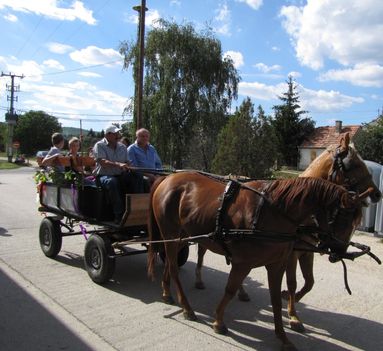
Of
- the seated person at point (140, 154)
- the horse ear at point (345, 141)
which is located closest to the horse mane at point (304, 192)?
the horse ear at point (345, 141)

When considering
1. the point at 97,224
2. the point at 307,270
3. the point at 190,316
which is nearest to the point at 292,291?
the point at 307,270

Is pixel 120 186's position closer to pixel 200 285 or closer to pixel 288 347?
pixel 200 285

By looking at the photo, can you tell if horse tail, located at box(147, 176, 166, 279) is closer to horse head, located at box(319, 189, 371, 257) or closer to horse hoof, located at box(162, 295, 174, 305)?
horse hoof, located at box(162, 295, 174, 305)

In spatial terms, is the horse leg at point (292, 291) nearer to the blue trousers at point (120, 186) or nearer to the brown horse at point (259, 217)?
the brown horse at point (259, 217)

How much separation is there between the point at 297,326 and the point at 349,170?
1704 mm

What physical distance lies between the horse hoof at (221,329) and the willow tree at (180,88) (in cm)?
1915

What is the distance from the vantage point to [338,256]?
3.79 metres

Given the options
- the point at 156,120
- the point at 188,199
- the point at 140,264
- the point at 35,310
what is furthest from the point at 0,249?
the point at 156,120

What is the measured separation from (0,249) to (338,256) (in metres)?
6.03

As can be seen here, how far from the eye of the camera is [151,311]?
487 cm

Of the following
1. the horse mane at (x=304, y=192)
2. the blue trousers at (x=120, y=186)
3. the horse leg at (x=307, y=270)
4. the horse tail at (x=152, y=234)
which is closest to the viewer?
the horse mane at (x=304, y=192)

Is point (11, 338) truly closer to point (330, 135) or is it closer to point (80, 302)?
point (80, 302)

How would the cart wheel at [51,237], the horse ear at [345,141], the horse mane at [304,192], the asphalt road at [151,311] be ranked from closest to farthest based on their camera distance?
the horse mane at [304,192], the asphalt road at [151,311], the horse ear at [345,141], the cart wheel at [51,237]

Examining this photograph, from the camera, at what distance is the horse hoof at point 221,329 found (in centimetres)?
429
